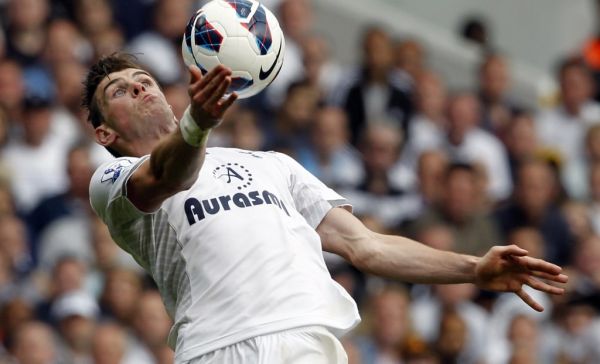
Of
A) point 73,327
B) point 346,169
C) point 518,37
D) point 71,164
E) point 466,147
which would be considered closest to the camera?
point 73,327

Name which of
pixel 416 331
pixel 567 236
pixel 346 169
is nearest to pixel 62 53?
pixel 346 169

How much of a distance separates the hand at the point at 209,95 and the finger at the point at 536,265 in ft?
4.64

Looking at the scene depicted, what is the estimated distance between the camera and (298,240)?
232 inches

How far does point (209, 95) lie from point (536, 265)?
155 centimetres

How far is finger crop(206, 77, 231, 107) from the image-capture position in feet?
16.7

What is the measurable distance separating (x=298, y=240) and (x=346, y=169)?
A: 652 cm

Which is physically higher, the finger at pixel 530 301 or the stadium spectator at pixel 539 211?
the finger at pixel 530 301

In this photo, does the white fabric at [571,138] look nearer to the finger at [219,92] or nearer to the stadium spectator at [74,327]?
the stadium spectator at [74,327]

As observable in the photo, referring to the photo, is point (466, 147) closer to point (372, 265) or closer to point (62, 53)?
point (62, 53)

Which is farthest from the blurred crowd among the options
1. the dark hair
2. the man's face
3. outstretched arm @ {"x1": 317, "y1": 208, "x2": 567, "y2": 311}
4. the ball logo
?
the ball logo

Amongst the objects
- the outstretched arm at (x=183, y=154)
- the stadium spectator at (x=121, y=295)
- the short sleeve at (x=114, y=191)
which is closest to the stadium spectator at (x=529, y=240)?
the stadium spectator at (x=121, y=295)

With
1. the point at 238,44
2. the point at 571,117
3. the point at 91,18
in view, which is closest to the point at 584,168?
the point at 571,117

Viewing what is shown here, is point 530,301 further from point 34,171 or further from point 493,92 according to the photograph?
point 493,92

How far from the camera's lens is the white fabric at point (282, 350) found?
5.57 meters
